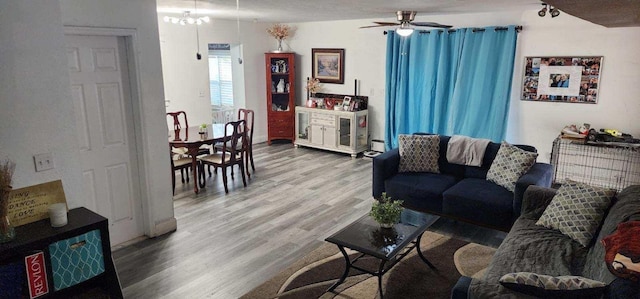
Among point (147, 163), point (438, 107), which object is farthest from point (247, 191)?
point (438, 107)

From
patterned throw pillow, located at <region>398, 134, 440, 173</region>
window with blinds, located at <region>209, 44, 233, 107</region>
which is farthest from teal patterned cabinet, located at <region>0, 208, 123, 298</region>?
window with blinds, located at <region>209, 44, 233, 107</region>

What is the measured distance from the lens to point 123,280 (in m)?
3.26

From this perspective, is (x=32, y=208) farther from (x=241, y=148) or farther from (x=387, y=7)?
(x=387, y=7)

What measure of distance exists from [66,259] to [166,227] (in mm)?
1599

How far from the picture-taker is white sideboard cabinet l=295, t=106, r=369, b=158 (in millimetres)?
7137

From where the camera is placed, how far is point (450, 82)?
20.3 feet

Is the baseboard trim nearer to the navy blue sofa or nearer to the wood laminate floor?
the wood laminate floor

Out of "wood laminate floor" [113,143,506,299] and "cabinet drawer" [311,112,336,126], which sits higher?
"cabinet drawer" [311,112,336,126]

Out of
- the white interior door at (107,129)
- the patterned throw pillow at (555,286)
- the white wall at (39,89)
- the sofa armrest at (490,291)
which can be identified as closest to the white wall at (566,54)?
the patterned throw pillow at (555,286)

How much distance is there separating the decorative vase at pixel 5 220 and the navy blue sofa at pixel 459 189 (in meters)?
3.23

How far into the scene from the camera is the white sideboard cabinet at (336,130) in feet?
23.4

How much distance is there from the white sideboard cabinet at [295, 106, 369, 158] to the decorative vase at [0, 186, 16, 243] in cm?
530

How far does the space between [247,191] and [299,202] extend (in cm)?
82

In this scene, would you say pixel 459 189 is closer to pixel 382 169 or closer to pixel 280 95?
pixel 382 169
